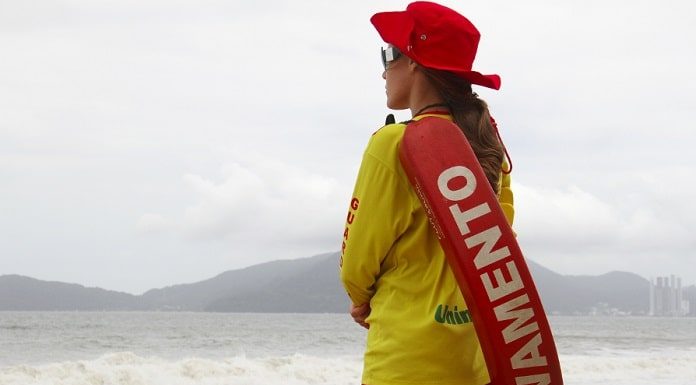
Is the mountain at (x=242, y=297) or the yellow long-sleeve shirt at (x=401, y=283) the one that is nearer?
the yellow long-sleeve shirt at (x=401, y=283)

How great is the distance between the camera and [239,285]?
173375mm

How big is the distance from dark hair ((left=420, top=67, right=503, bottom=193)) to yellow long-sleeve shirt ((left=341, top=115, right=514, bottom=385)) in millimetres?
146

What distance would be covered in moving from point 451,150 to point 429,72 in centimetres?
22

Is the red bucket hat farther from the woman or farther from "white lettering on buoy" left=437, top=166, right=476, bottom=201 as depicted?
"white lettering on buoy" left=437, top=166, right=476, bottom=201

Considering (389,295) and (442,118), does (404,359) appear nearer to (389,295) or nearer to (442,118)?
(389,295)

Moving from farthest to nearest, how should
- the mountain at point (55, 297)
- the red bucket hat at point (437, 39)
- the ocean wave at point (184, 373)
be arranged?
the mountain at point (55, 297), the ocean wave at point (184, 373), the red bucket hat at point (437, 39)

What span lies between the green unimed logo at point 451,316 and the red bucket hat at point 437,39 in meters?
0.52

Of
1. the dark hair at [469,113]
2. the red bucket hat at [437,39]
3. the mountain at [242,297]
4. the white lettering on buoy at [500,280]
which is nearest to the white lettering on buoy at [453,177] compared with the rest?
the white lettering on buoy at [500,280]

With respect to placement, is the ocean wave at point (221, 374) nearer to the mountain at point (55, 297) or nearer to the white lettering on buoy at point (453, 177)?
the white lettering on buoy at point (453, 177)

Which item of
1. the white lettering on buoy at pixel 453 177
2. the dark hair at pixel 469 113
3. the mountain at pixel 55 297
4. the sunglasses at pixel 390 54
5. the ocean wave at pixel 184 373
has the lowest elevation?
the ocean wave at pixel 184 373

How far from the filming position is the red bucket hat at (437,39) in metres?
2.11

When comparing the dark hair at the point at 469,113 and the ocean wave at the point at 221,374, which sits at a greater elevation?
the dark hair at the point at 469,113

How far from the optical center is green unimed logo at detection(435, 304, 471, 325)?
79.1 inches

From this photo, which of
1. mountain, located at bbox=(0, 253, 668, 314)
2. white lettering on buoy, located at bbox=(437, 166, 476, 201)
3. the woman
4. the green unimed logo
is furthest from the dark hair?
mountain, located at bbox=(0, 253, 668, 314)
